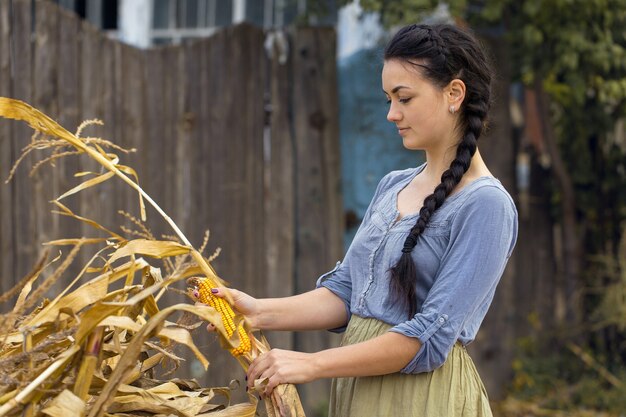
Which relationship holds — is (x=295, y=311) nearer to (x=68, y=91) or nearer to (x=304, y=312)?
(x=304, y=312)

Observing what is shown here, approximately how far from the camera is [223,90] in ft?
17.7

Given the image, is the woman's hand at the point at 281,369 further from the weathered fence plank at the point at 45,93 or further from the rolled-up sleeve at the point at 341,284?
the weathered fence plank at the point at 45,93

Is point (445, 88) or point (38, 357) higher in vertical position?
point (445, 88)

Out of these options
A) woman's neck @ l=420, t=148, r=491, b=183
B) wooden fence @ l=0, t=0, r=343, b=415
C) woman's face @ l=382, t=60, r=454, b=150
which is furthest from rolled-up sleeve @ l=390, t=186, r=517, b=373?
wooden fence @ l=0, t=0, r=343, b=415

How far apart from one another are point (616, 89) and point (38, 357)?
406 cm

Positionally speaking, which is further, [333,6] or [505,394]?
[333,6]

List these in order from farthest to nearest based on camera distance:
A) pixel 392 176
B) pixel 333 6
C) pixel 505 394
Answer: pixel 333 6
pixel 505 394
pixel 392 176

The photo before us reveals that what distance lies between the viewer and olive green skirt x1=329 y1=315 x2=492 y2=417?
2.58 m

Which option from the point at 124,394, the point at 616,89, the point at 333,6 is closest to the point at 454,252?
the point at 124,394

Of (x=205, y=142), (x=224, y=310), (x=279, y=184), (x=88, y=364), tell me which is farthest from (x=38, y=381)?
(x=279, y=184)

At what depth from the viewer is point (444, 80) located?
262 centimetres

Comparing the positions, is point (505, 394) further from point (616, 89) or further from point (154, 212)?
point (154, 212)

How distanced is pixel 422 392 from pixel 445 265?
1.14ft

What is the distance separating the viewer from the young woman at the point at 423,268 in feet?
8.04
